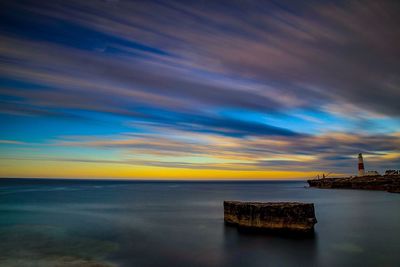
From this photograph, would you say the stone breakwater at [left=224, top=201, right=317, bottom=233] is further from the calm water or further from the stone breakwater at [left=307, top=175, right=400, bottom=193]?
the stone breakwater at [left=307, top=175, right=400, bottom=193]

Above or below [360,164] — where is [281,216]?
below

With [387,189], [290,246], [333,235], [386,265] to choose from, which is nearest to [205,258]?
[290,246]

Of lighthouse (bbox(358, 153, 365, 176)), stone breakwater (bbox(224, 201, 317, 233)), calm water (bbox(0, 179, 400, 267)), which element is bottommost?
calm water (bbox(0, 179, 400, 267))

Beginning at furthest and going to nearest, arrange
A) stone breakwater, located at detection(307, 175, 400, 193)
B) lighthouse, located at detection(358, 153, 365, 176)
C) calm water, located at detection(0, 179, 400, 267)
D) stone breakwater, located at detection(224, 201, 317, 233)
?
lighthouse, located at detection(358, 153, 365, 176) → stone breakwater, located at detection(307, 175, 400, 193) → stone breakwater, located at detection(224, 201, 317, 233) → calm water, located at detection(0, 179, 400, 267)

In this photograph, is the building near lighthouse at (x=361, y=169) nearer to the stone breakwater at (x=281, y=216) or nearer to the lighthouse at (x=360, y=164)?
the lighthouse at (x=360, y=164)

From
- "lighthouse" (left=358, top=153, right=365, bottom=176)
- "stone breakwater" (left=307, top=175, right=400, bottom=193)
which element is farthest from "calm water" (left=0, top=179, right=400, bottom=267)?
"lighthouse" (left=358, top=153, right=365, bottom=176)

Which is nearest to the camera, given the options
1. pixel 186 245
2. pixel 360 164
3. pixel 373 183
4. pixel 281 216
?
pixel 186 245

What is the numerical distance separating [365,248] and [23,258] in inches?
932

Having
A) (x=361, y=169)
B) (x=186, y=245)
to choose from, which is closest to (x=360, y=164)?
(x=361, y=169)

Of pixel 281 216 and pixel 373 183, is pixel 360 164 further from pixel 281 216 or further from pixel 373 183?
pixel 281 216

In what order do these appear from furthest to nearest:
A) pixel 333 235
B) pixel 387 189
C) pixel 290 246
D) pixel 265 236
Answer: pixel 387 189 → pixel 333 235 → pixel 265 236 → pixel 290 246

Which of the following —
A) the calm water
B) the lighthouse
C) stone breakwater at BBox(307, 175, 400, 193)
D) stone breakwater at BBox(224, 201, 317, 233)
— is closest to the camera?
the calm water

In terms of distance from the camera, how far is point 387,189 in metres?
93.6

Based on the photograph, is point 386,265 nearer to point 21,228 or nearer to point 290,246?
point 290,246
